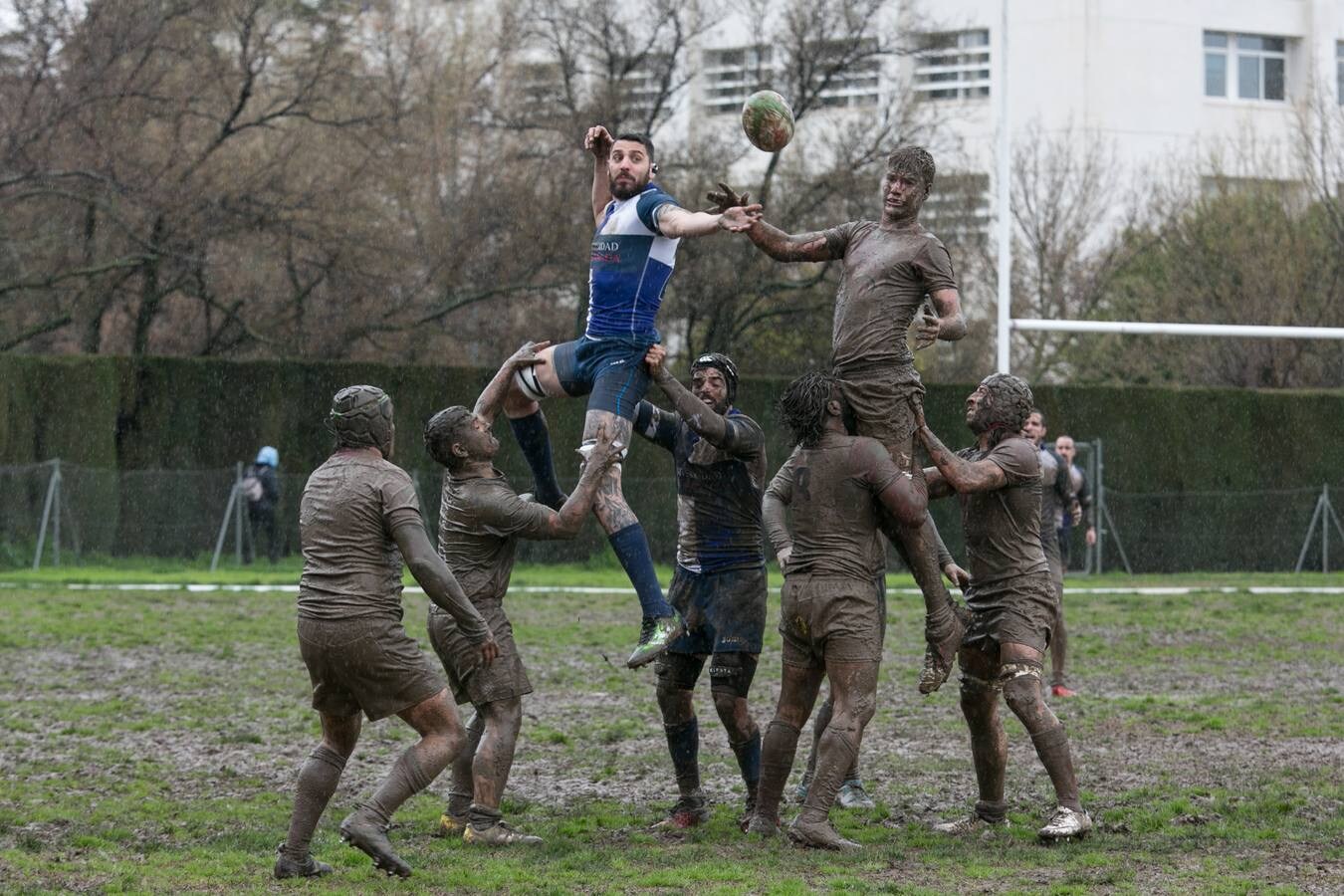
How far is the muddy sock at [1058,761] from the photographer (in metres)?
8.41

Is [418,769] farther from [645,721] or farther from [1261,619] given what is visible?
[1261,619]

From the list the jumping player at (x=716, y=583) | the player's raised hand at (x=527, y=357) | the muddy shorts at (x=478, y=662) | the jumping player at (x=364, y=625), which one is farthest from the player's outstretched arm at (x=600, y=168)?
the muddy shorts at (x=478, y=662)

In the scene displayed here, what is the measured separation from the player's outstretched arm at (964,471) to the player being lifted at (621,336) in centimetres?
153

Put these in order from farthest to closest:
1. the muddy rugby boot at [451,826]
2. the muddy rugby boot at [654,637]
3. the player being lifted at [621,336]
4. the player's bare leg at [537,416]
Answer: the player's bare leg at [537,416] → the muddy rugby boot at [451,826] → the player being lifted at [621,336] → the muddy rugby boot at [654,637]

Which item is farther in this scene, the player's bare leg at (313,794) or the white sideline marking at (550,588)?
the white sideline marking at (550,588)

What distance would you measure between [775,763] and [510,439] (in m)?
20.6

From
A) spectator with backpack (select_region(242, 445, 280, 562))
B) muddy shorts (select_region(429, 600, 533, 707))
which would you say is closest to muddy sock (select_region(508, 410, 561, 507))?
muddy shorts (select_region(429, 600, 533, 707))

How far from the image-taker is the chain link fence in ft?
84.8

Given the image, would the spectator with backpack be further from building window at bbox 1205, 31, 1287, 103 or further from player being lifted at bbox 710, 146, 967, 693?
building window at bbox 1205, 31, 1287, 103

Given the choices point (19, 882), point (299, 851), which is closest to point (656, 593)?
point (299, 851)

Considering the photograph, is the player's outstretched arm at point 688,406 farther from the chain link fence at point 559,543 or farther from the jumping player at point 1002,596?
the chain link fence at point 559,543

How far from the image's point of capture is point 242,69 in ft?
94.9

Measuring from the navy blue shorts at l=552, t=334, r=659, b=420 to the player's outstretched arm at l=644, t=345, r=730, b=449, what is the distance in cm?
6

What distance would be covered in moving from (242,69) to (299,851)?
77.5 ft
